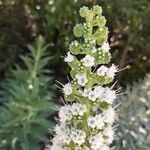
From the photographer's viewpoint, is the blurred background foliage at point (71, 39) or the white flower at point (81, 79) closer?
the white flower at point (81, 79)

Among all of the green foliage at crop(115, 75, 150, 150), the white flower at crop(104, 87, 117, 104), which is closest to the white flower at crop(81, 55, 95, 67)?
the white flower at crop(104, 87, 117, 104)

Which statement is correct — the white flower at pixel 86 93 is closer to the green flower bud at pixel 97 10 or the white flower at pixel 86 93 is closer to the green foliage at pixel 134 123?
the green flower bud at pixel 97 10

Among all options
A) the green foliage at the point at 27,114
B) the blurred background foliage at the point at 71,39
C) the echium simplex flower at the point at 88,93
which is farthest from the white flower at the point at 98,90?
the green foliage at the point at 27,114

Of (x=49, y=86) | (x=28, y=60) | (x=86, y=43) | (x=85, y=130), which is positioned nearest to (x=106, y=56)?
(x=86, y=43)

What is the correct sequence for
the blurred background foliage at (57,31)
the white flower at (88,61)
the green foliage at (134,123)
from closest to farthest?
the white flower at (88,61), the green foliage at (134,123), the blurred background foliage at (57,31)

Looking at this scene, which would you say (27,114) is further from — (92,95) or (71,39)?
(92,95)

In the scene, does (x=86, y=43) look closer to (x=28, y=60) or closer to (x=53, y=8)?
(x=28, y=60)
